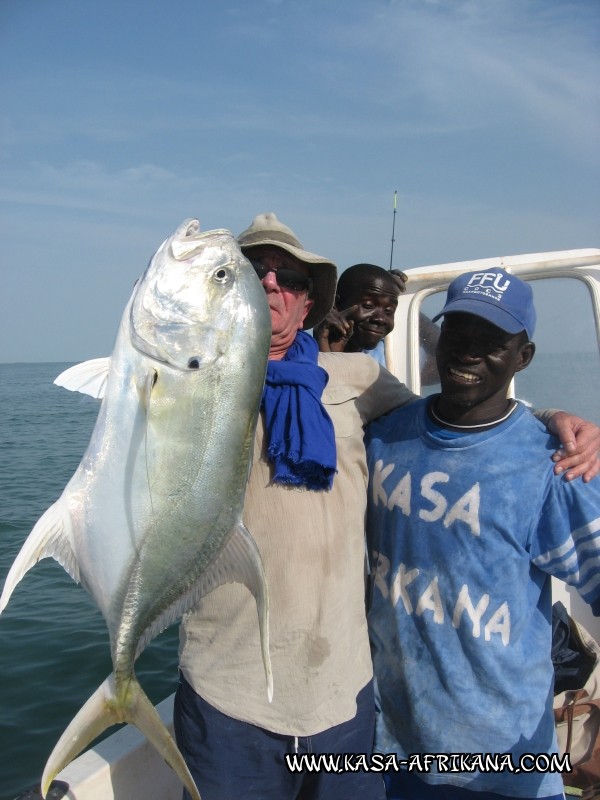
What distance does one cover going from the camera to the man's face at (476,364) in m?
2.19

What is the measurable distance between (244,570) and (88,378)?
73 cm

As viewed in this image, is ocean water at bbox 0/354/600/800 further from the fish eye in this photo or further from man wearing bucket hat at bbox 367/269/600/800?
man wearing bucket hat at bbox 367/269/600/800

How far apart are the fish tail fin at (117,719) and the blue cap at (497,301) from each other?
1621mm

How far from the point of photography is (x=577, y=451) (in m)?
2.05

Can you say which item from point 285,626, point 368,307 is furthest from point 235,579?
point 368,307

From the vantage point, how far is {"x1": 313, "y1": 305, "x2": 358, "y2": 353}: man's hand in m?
3.63

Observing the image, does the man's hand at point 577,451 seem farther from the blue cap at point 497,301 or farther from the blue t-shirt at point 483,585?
the blue cap at point 497,301

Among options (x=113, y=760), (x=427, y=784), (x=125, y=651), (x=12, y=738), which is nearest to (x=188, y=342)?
(x=125, y=651)

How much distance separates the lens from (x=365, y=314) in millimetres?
4059

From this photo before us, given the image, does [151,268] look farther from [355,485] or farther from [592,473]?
[592,473]

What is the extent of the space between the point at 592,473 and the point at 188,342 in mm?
1320

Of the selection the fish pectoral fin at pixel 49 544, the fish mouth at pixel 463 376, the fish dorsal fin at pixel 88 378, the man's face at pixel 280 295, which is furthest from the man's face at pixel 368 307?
the fish pectoral fin at pixel 49 544

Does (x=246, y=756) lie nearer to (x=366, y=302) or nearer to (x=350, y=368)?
(x=350, y=368)

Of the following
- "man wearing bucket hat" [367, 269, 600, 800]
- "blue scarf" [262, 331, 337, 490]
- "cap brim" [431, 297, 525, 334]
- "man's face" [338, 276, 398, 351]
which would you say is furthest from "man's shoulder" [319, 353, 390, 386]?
"man's face" [338, 276, 398, 351]
